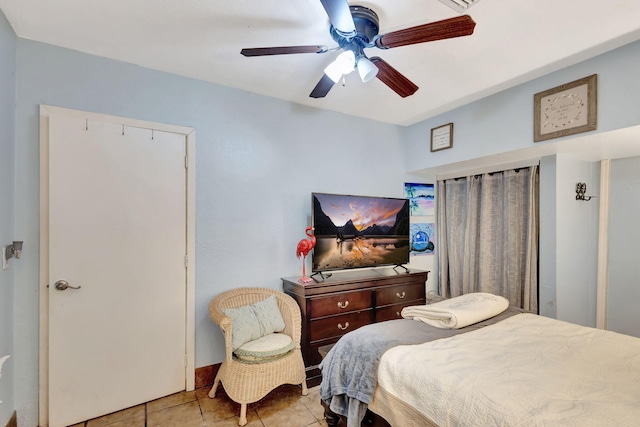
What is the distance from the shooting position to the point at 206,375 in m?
2.60

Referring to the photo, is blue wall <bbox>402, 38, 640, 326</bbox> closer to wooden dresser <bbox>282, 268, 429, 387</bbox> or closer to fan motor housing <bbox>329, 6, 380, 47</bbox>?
wooden dresser <bbox>282, 268, 429, 387</bbox>

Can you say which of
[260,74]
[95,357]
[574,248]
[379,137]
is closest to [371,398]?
[95,357]

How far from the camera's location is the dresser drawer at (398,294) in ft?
10.0

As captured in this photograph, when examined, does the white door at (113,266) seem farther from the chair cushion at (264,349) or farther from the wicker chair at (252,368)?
the chair cushion at (264,349)

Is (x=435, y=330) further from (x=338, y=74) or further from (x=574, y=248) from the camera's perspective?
(x=574, y=248)

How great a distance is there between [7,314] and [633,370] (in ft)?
10.7

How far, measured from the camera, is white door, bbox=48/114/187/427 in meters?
2.12

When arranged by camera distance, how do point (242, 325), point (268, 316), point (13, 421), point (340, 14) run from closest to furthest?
1. point (340, 14)
2. point (13, 421)
3. point (242, 325)
4. point (268, 316)

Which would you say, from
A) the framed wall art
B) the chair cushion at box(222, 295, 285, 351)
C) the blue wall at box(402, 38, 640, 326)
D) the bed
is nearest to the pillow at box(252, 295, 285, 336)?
the chair cushion at box(222, 295, 285, 351)

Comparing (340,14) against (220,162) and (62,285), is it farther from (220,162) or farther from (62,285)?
(62,285)

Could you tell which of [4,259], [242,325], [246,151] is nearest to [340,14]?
[246,151]

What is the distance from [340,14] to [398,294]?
2.54m

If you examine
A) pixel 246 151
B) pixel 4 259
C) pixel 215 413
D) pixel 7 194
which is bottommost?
pixel 215 413

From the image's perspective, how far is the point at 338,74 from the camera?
6.25ft
